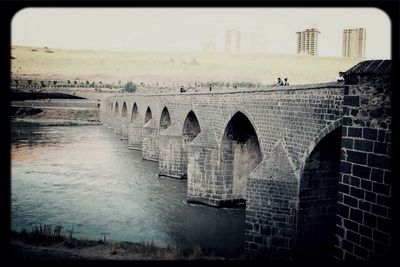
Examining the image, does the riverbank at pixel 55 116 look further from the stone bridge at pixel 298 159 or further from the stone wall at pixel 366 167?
the stone wall at pixel 366 167

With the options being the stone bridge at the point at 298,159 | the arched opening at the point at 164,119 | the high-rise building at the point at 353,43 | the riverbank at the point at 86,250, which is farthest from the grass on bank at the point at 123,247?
the high-rise building at the point at 353,43

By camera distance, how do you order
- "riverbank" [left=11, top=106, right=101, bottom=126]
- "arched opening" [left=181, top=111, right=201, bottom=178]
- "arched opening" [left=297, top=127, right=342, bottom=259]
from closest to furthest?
"arched opening" [left=297, top=127, right=342, bottom=259] < "arched opening" [left=181, top=111, right=201, bottom=178] < "riverbank" [left=11, top=106, right=101, bottom=126]

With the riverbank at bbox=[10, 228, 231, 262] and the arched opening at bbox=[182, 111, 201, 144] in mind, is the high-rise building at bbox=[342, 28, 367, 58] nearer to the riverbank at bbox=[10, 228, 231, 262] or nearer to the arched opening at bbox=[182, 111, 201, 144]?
the arched opening at bbox=[182, 111, 201, 144]

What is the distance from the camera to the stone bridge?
6.21 meters

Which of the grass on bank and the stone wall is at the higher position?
the stone wall

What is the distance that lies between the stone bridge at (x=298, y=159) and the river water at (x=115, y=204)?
50.5 inches

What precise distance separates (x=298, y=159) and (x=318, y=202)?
1304 millimetres

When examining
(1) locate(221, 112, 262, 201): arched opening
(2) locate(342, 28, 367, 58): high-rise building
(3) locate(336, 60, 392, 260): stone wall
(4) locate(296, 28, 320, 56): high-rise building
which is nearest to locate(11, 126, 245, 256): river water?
(1) locate(221, 112, 262, 201): arched opening

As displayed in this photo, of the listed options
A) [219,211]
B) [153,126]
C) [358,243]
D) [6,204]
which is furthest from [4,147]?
[153,126]

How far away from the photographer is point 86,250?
1048cm

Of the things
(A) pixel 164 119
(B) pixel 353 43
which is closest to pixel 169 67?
(B) pixel 353 43

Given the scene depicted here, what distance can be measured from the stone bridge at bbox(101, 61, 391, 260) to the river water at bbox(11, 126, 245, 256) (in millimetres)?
1284

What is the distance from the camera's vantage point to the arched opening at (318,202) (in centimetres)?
1032

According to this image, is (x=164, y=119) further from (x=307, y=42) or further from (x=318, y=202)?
(x=307, y=42)
